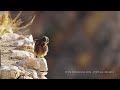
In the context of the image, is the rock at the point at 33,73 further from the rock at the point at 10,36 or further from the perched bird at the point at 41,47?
the rock at the point at 10,36

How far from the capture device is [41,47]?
112 inches

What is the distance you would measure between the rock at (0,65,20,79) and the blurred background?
1.04 feet

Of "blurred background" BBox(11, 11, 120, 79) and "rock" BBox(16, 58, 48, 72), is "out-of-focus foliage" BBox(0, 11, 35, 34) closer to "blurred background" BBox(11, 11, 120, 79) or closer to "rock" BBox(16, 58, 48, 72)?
"blurred background" BBox(11, 11, 120, 79)

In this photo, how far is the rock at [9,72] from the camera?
2752 millimetres

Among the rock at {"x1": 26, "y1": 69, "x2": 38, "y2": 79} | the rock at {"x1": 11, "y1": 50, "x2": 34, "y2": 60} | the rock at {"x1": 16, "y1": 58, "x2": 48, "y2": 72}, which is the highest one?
the rock at {"x1": 11, "y1": 50, "x2": 34, "y2": 60}

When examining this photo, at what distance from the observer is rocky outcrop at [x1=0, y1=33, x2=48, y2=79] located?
2.79 metres

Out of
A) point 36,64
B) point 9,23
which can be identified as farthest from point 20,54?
point 9,23

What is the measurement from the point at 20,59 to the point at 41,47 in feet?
0.77

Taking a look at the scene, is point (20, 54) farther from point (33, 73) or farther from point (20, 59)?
point (33, 73)

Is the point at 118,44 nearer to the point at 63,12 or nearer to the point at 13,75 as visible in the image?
the point at 63,12

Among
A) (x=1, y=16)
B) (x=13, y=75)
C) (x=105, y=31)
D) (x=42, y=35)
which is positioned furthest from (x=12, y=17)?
(x=105, y=31)

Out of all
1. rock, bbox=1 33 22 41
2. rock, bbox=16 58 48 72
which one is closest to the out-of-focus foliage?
rock, bbox=1 33 22 41

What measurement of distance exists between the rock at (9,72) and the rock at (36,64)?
0.09 meters

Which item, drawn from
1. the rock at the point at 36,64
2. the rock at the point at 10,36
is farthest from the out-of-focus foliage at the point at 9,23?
the rock at the point at 36,64
